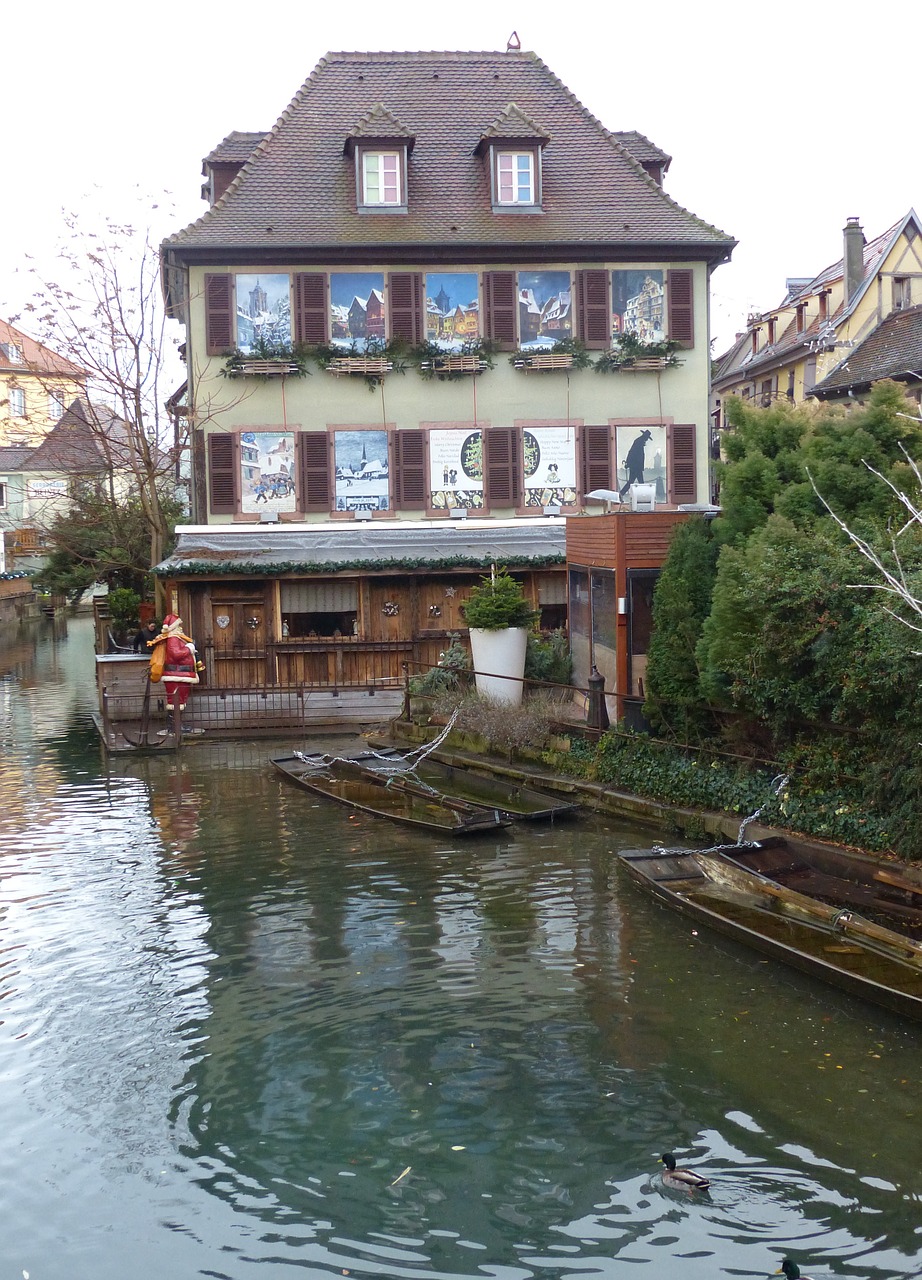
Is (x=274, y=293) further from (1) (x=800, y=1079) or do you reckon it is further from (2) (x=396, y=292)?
(1) (x=800, y=1079)

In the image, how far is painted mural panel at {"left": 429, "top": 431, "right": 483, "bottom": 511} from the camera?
2758 centimetres

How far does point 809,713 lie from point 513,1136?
6.62 meters

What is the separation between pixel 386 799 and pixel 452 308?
1393cm

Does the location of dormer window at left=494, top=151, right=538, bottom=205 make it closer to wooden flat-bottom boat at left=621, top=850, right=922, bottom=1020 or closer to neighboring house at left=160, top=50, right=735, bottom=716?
neighboring house at left=160, top=50, right=735, bottom=716

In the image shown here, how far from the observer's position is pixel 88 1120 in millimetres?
7930

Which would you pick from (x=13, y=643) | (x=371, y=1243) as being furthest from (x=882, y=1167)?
(x=13, y=643)

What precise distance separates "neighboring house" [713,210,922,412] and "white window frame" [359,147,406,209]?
11664 mm

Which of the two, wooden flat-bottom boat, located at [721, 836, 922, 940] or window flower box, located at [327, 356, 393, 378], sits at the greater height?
window flower box, located at [327, 356, 393, 378]

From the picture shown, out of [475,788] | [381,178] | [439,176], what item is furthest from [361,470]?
[475,788]

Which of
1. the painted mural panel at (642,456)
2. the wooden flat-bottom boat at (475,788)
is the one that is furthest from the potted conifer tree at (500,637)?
the painted mural panel at (642,456)

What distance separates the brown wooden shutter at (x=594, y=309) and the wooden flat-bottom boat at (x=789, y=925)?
55.6 feet

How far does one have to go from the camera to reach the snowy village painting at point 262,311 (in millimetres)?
26828

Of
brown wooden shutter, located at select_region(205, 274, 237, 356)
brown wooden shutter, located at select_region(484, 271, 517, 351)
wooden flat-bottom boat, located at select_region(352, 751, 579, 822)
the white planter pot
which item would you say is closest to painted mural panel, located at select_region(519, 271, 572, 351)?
brown wooden shutter, located at select_region(484, 271, 517, 351)

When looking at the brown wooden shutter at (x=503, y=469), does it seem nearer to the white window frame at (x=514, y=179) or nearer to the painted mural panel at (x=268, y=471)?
the painted mural panel at (x=268, y=471)
